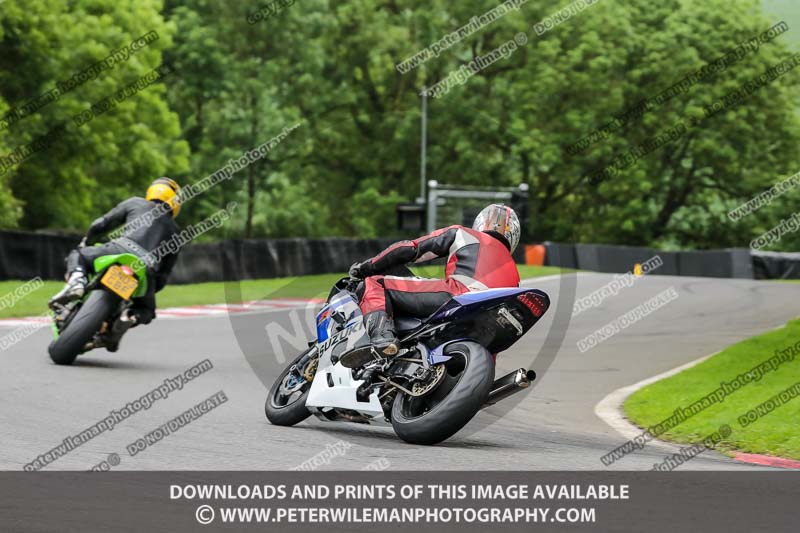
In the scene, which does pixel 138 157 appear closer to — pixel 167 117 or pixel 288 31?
pixel 167 117

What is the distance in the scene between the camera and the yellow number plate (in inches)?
503

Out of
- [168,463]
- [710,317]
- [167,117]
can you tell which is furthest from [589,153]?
[168,463]

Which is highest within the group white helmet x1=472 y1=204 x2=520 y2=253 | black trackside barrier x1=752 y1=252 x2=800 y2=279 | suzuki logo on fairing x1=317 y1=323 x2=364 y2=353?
white helmet x1=472 y1=204 x2=520 y2=253

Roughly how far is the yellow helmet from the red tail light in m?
5.99

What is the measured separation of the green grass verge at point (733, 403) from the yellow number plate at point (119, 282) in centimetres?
459

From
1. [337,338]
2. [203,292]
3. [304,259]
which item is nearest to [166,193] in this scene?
[337,338]

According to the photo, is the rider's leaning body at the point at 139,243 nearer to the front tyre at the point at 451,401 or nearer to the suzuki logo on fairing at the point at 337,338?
the suzuki logo on fairing at the point at 337,338

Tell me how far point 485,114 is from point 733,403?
4481 cm

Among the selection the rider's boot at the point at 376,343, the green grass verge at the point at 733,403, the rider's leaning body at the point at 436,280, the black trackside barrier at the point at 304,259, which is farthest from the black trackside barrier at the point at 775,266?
the rider's boot at the point at 376,343

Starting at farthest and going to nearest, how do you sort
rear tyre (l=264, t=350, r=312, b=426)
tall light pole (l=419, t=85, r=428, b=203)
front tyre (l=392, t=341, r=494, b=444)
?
tall light pole (l=419, t=85, r=428, b=203)
rear tyre (l=264, t=350, r=312, b=426)
front tyre (l=392, t=341, r=494, b=444)

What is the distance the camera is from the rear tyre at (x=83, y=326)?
1259 cm

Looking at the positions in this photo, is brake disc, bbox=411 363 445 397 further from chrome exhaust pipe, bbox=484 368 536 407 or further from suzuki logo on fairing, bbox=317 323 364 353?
suzuki logo on fairing, bbox=317 323 364 353

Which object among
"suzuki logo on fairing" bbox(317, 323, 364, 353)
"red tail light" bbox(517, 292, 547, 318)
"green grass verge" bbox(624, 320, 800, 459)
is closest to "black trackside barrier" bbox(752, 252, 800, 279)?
"green grass verge" bbox(624, 320, 800, 459)
